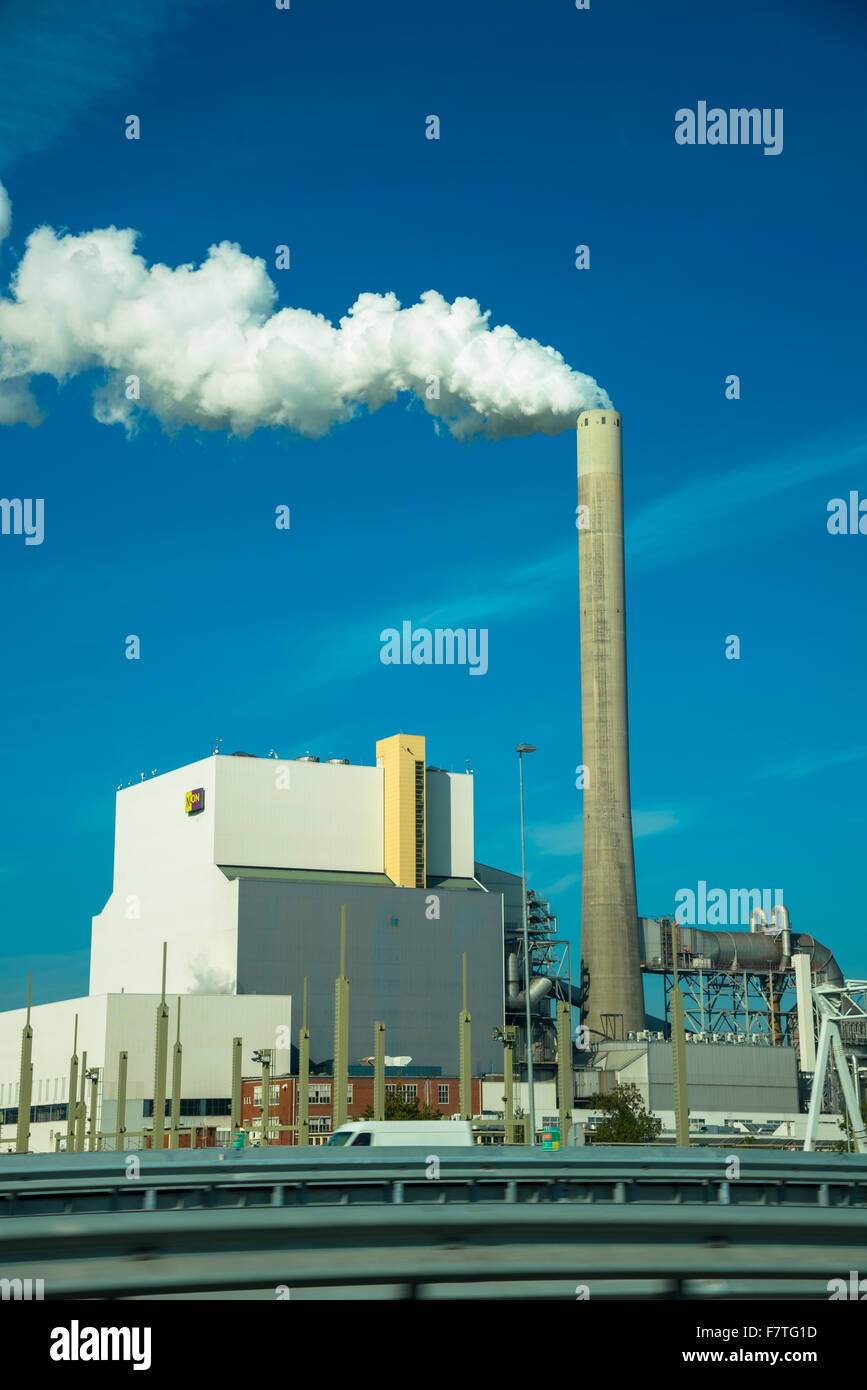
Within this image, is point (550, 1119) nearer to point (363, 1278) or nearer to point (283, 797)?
point (283, 797)

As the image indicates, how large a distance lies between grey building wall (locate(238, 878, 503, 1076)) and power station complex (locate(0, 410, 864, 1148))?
153 millimetres

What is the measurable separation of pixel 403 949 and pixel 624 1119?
1416 inches

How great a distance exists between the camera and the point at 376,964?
10819 cm

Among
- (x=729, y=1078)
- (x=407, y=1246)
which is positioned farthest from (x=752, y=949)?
(x=407, y=1246)

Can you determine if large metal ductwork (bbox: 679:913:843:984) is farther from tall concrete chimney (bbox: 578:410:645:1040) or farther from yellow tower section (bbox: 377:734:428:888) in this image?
yellow tower section (bbox: 377:734:428:888)

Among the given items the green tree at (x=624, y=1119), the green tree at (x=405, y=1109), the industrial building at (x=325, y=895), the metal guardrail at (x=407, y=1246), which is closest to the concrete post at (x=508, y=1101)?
the green tree at (x=624, y=1119)

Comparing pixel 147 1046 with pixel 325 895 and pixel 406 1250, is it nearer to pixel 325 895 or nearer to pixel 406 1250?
pixel 325 895

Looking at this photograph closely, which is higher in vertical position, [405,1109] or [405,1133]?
[405,1133]

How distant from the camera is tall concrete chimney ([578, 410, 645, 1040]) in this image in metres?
99.4

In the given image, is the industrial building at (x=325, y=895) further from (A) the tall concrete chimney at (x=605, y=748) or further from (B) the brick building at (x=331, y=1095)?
(A) the tall concrete chimney at (x=605, y=748)

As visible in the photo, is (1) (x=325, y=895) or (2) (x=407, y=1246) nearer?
(2) (x=407, y=1246)

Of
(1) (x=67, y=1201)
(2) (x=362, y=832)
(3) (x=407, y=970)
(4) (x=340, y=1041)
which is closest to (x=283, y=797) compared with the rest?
(2) (x=362, y=832)

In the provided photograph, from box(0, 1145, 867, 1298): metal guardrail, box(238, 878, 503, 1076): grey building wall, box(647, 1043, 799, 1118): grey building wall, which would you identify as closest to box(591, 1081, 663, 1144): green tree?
box(647, 1043, 799, 1118): grey building wall
